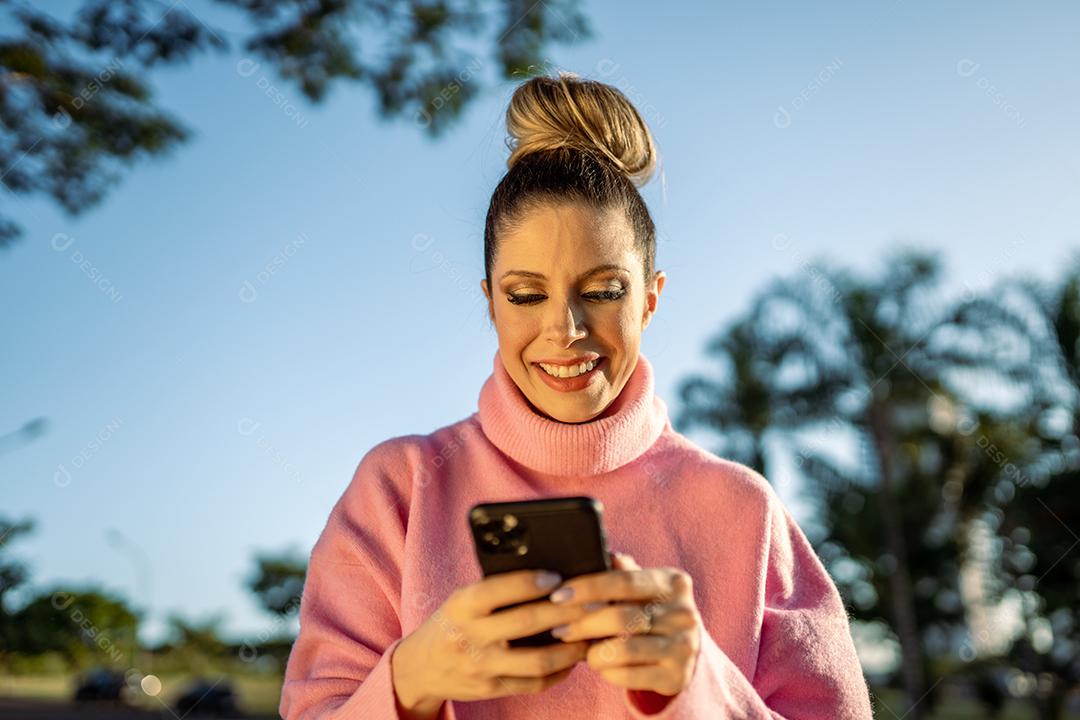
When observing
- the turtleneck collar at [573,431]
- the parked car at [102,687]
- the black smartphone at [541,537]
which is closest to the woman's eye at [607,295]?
the turtleneck collar at [573,431]

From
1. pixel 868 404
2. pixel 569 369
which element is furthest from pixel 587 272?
pixel 868 404

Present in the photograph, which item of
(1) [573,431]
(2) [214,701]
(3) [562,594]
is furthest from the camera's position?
(2) [214,701]

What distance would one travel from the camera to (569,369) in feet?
6.48

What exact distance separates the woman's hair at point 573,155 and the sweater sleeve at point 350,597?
52 cm

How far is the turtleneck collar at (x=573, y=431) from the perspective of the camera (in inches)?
80.0

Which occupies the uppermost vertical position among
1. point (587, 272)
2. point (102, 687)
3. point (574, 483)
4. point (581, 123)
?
point (102, 687)

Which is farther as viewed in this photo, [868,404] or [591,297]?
[868,404]

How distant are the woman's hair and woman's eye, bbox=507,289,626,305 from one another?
143 mm

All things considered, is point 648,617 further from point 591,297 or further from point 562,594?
point 591,297

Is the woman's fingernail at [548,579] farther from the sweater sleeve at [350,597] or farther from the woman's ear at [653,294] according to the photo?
the woman's ear at [653,294]

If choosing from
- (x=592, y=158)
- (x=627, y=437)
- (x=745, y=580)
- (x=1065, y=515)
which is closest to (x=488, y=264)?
(x=592, y=158)

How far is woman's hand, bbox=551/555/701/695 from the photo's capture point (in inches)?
54.0

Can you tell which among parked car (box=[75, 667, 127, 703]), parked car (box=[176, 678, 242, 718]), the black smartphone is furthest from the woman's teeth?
parked car (box=[75, 667, 127, 703])

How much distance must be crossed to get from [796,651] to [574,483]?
1.73 feet
